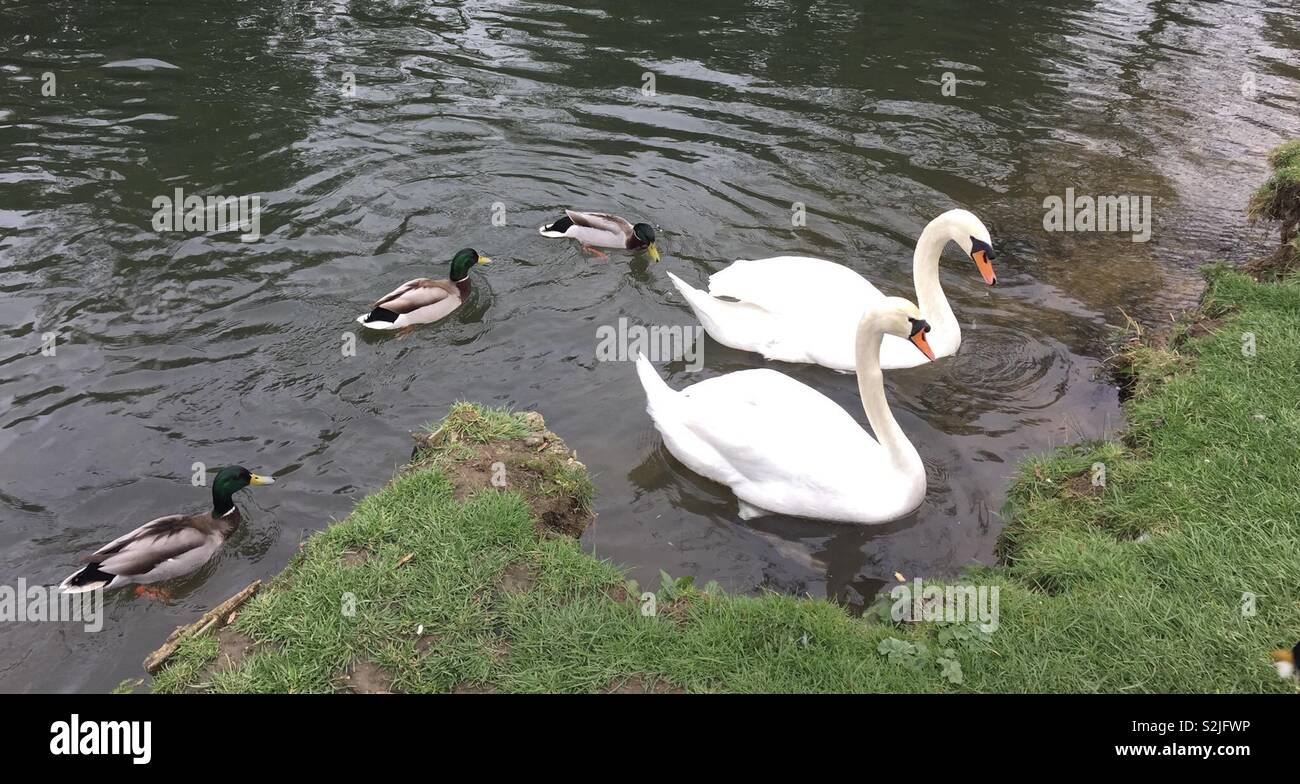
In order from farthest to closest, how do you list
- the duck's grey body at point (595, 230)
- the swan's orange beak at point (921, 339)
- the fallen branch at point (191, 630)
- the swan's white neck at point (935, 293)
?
1. the duck's grey body at point (595, 230)
2. the swan's white neck at point (935, 293)
3. the swan's orange beak at point (921, 339)
4. the fallen branch at point (191, 630)

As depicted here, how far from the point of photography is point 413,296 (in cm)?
794

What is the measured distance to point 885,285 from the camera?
29.2 feet

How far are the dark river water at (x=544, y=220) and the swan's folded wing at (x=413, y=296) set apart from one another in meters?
0.30

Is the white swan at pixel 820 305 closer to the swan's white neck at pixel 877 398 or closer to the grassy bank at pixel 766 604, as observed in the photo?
the swan's white neck at pixel 877 398

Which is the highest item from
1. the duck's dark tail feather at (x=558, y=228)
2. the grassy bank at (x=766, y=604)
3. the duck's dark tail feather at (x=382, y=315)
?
the duck's dark tail feather at (x=558, y=228)

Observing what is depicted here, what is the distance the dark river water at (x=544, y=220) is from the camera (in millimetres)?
6180

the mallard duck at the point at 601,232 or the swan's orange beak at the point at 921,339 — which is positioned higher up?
the mallard duck at the point at 601,232

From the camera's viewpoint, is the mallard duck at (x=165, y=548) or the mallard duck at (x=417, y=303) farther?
the mallard duck at (x=417, y=303)

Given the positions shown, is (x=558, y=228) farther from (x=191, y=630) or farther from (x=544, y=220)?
(x=191, y=630)

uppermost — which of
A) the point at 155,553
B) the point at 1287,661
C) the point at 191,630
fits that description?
the point at 1287,661

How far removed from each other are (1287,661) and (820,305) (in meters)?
4.42

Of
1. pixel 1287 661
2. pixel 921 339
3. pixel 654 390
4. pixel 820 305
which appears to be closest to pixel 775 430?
pixel 654 390

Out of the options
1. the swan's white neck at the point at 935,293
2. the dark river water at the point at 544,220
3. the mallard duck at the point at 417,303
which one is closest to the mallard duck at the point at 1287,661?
the dark river water at the point at 544,220

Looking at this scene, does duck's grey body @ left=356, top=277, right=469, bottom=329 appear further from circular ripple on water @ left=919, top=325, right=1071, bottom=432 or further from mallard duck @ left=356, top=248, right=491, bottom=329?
circular ripple on water @ left=919, top=325, right=1071, bottom=432
